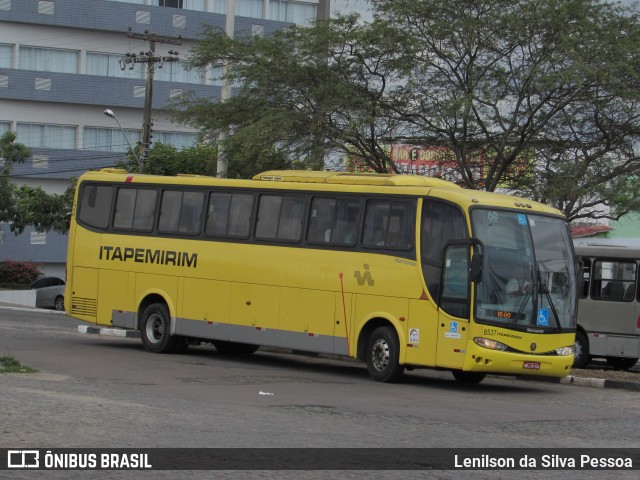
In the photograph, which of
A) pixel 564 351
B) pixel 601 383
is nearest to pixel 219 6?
pixel 601 383

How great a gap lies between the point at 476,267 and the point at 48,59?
5043 cm

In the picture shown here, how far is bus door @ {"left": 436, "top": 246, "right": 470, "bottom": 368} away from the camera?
59.5ft

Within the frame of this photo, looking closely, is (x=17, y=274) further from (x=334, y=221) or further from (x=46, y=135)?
(x=334, y=221)

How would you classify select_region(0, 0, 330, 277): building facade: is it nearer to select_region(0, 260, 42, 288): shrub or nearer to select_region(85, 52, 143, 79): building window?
select_region(85, 52, 143, 79): building window

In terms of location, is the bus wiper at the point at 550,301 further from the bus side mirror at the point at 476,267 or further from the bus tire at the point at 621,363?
the bus tire at the point at 621,363

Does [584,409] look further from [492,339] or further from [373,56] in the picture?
[373,56]

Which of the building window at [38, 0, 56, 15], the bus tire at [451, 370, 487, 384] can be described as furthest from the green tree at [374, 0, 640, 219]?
the building window at [38, 0, 56, 15]

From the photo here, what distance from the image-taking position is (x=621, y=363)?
2816 cm

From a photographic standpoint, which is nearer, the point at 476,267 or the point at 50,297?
the point at 476,267

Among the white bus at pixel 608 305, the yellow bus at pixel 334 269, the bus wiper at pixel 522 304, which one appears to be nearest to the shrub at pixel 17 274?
the yellow bus at pixel 334 269

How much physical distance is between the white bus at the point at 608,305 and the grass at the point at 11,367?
14.1 meters

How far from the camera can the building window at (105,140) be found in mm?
64750

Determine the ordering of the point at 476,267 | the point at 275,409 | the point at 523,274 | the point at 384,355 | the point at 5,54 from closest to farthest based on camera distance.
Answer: the point at 275,409 < the point at 476,267 < the point at 523,274 < the point at 384,355 < the point at 5,54

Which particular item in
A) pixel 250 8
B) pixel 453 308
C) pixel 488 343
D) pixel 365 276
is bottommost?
pixel 488 343
